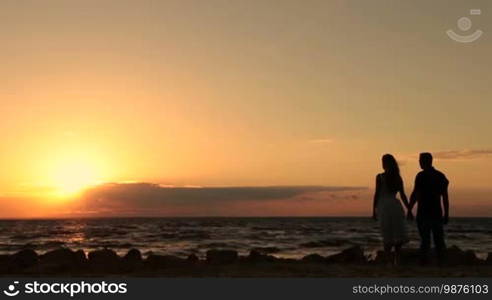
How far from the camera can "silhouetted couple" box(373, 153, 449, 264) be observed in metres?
11.6

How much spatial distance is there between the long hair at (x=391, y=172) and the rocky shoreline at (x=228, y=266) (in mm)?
1567

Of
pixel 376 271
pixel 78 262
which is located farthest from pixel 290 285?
pixel 78 262

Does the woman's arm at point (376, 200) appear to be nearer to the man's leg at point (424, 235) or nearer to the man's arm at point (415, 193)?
the man's arm at point (415, 193)

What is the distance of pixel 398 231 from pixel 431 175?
4.38ft

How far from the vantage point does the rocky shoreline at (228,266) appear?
11.3 meters

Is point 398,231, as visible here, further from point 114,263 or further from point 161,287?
point 114,263

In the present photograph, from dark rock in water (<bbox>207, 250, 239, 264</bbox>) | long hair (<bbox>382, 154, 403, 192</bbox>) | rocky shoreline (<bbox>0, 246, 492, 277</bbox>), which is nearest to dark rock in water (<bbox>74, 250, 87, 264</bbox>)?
rocky shoreline (<bbox>0, 246, 492, 277</bbox>)

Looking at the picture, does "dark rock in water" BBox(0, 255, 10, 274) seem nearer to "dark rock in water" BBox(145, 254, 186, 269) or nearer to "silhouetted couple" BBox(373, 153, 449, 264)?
"dark rock in water" BBox(145, 254, 186, 269)

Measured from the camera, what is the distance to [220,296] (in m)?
8.55

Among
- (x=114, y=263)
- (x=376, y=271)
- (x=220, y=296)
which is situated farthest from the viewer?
(x=114, y=263)

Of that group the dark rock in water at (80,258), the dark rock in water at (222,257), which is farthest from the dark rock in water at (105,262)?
the dark rock in water at (222,257)

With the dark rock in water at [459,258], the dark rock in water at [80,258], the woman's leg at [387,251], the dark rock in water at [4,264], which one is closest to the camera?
the woman's leg at [387,251]

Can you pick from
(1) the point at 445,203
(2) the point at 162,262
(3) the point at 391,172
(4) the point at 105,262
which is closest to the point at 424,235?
(1) the point at 445,203

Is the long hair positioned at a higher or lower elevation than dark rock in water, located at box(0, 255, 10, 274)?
higher
